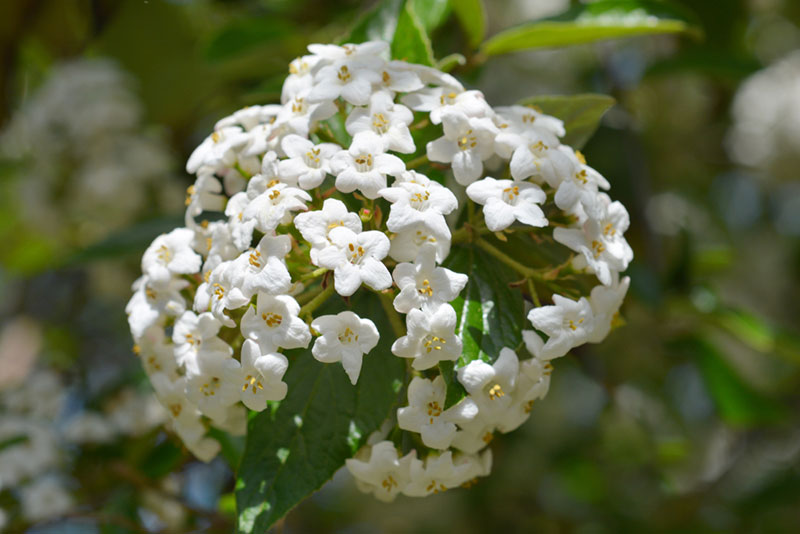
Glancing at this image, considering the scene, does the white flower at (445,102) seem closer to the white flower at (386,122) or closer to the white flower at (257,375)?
the white flower at (386,122)

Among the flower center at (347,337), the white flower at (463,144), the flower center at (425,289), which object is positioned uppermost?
the white flower at (463,144)

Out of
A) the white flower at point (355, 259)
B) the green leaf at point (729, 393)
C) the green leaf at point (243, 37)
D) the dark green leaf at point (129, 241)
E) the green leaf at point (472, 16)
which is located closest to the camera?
the white flower at point (355, 259)

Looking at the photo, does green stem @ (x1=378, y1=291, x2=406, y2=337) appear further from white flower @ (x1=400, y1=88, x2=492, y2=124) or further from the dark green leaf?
the dark green leaf

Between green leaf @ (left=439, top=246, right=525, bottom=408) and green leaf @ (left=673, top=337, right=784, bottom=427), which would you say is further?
green leaf @ (left=673, top=337, right=784, bottom=427)

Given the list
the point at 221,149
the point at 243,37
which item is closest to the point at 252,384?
the point at 221,149

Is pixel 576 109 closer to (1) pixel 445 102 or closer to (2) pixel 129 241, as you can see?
(1) pixel 445 102

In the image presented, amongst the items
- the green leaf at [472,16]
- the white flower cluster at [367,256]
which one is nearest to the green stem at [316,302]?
the white flower cluster at [367,256]

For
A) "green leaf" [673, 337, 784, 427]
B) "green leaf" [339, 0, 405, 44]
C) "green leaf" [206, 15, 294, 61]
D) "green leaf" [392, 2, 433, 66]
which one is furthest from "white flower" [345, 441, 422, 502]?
"green leaf" [673, 337, 784, 427]

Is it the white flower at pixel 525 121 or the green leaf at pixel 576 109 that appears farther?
the green leaf at pixel 576 109
